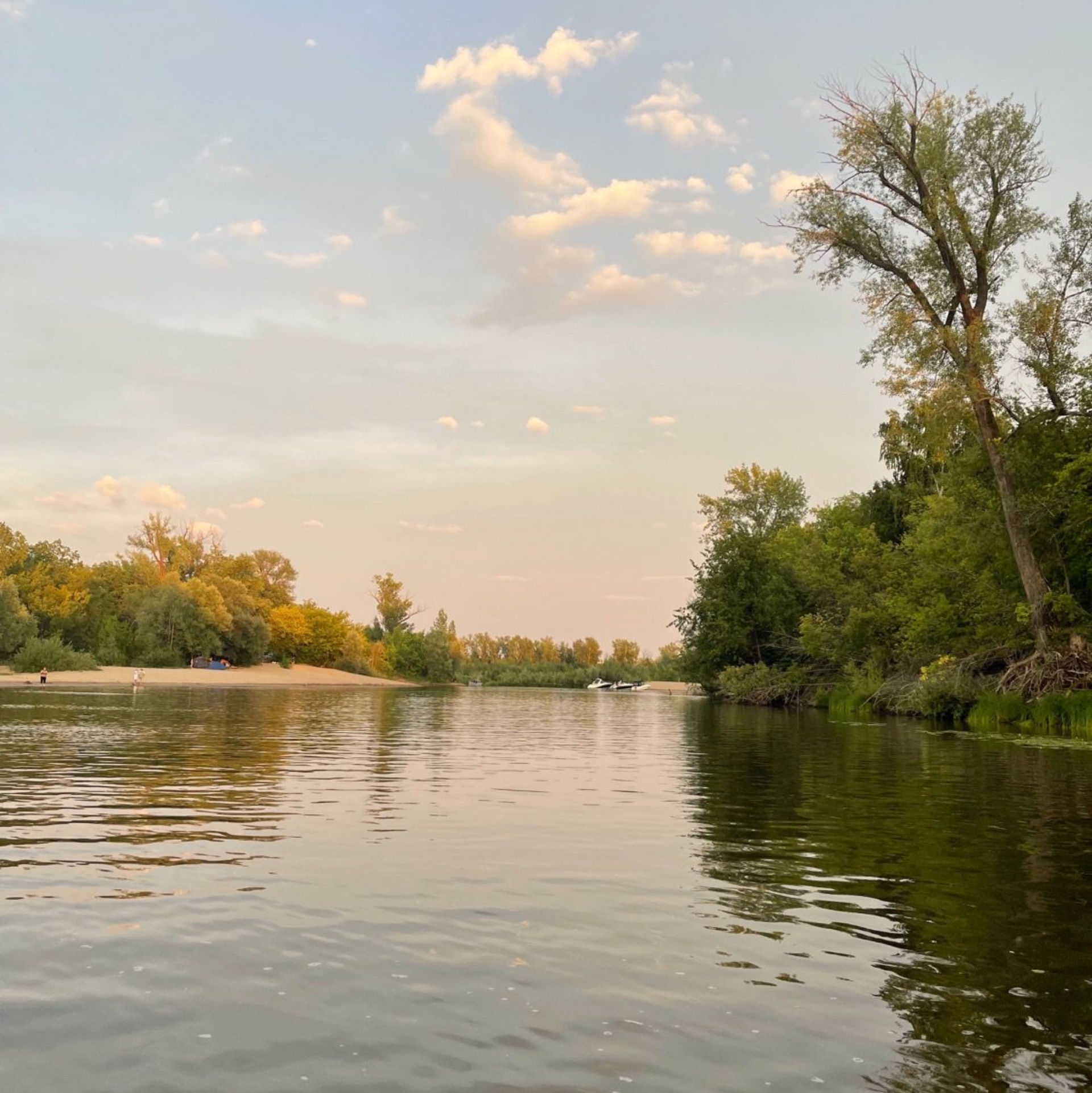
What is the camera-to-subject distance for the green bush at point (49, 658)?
7125cm

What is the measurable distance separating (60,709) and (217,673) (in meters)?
57.8

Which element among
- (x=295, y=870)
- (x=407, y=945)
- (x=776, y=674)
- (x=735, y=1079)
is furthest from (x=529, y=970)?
(x=776, y=674)

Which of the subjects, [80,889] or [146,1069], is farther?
[80,889]

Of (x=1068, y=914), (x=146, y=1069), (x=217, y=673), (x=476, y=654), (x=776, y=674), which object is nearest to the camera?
(x=146, y=1069)

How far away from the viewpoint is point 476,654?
630 feet

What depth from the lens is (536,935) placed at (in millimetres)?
6941

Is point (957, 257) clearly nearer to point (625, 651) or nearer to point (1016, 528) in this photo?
point (1016, 528)

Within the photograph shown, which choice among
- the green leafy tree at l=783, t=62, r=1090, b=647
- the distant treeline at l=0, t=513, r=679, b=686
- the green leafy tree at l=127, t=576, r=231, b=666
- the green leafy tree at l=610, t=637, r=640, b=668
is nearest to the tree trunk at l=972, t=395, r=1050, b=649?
the green leafy tree at l=783, t=62, r=1090, b=647

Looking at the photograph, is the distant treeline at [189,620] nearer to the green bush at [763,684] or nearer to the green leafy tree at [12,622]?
the green leafy tree at [12,622]

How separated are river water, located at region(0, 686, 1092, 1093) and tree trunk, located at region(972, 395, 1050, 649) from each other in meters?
16.0

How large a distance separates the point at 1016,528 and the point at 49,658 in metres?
67.9

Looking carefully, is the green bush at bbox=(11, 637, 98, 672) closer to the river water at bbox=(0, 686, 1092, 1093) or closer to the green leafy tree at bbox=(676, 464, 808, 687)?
the green leafy tree at bbox=(676, 464, 808, 687)

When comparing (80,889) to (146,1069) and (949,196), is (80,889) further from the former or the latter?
(949,196)

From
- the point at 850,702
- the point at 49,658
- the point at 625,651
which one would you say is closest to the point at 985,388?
the point at 850,702
